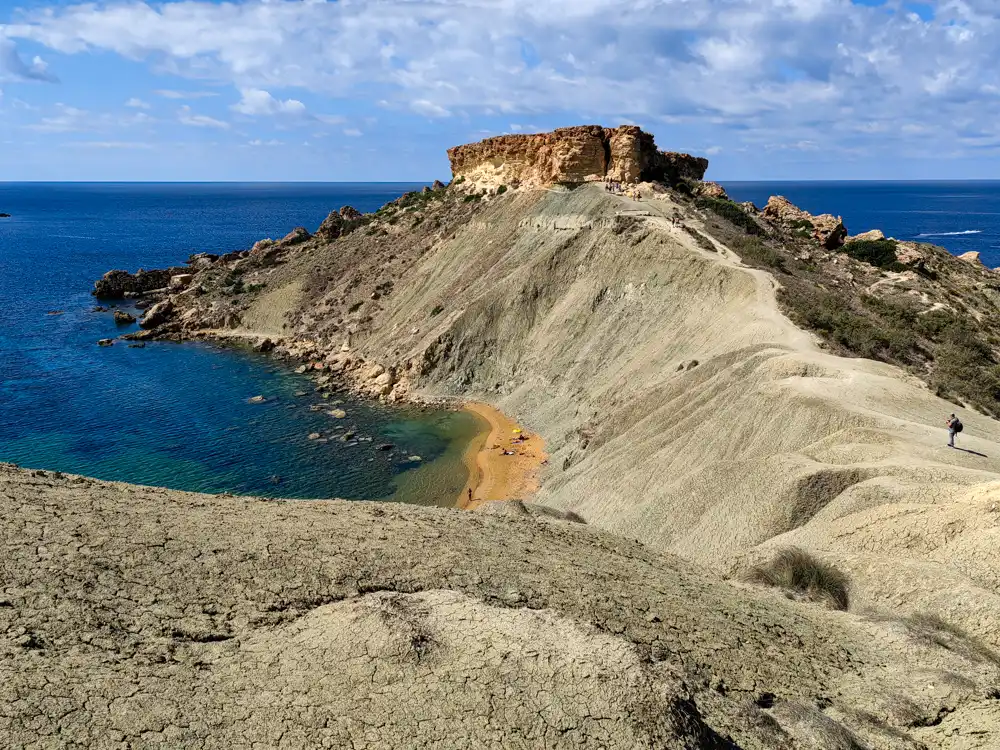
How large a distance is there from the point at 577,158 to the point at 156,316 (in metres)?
38.8

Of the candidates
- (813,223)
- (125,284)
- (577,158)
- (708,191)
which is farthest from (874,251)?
(125,284)

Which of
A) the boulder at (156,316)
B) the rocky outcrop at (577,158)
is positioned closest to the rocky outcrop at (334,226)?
the rocky outcrop at (577,158)

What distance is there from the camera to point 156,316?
2279 inches

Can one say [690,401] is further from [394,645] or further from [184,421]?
[184,421]

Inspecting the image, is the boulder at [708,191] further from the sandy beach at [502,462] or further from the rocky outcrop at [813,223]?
the sandy beach at [502,462]

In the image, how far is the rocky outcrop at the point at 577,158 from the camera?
167 feet

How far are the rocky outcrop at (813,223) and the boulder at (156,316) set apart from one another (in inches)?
2101

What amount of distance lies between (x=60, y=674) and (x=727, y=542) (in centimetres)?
1496

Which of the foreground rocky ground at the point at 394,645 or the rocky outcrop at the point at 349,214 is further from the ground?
the rocky outcrop at the point at 349,214

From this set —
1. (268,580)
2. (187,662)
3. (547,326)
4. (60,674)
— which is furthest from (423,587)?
(547,326)

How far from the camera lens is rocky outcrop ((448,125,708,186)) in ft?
167

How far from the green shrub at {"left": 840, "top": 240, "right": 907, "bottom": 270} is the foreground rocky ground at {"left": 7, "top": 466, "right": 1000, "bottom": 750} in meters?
44.7

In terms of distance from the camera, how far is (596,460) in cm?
2619

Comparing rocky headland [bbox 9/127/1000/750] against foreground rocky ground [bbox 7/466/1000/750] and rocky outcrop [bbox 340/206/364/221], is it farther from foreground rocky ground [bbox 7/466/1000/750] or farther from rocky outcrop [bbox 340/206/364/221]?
rocky outcrop [bbox 340/206/364/221]
